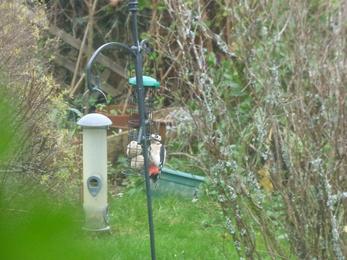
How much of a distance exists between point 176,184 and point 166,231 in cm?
102

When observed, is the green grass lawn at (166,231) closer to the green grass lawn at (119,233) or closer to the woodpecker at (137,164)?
the green grass lawn at (119,233)

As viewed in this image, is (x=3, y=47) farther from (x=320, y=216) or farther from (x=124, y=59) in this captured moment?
(x=124, y=59)

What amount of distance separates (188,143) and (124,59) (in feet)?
8.82

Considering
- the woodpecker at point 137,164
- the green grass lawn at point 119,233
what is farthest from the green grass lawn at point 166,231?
the woodpecker at point 137,164

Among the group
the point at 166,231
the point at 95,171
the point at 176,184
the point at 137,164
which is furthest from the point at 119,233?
the point at 176,184

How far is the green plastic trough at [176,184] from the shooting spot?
564 cm

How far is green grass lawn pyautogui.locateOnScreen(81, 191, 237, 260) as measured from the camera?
13.5 feet

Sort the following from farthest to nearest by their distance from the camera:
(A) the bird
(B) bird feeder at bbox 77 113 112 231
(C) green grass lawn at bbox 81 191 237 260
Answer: (C) green grass lawn at bbox 81 191 237 260 → (B) bird feeder at bbox 77 113 112 231 → (A) the bird

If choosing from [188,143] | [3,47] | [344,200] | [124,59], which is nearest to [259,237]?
[344,200]

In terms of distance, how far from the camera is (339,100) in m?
3.07

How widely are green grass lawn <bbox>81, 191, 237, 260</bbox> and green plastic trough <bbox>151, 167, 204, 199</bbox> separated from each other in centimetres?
9

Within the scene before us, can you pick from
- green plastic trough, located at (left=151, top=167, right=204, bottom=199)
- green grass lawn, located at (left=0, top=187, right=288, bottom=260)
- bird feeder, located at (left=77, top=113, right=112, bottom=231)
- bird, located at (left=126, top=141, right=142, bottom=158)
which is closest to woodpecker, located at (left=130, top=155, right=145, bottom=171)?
bird, located at (left=126, top=141, right=142, bottom=158)

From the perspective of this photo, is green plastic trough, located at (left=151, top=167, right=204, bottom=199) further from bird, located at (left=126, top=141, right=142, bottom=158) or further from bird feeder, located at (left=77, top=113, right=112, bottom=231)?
bird, located at (left=126, top=141, right=142, bottom=158)

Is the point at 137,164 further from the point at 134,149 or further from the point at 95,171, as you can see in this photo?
the point at 95,171
